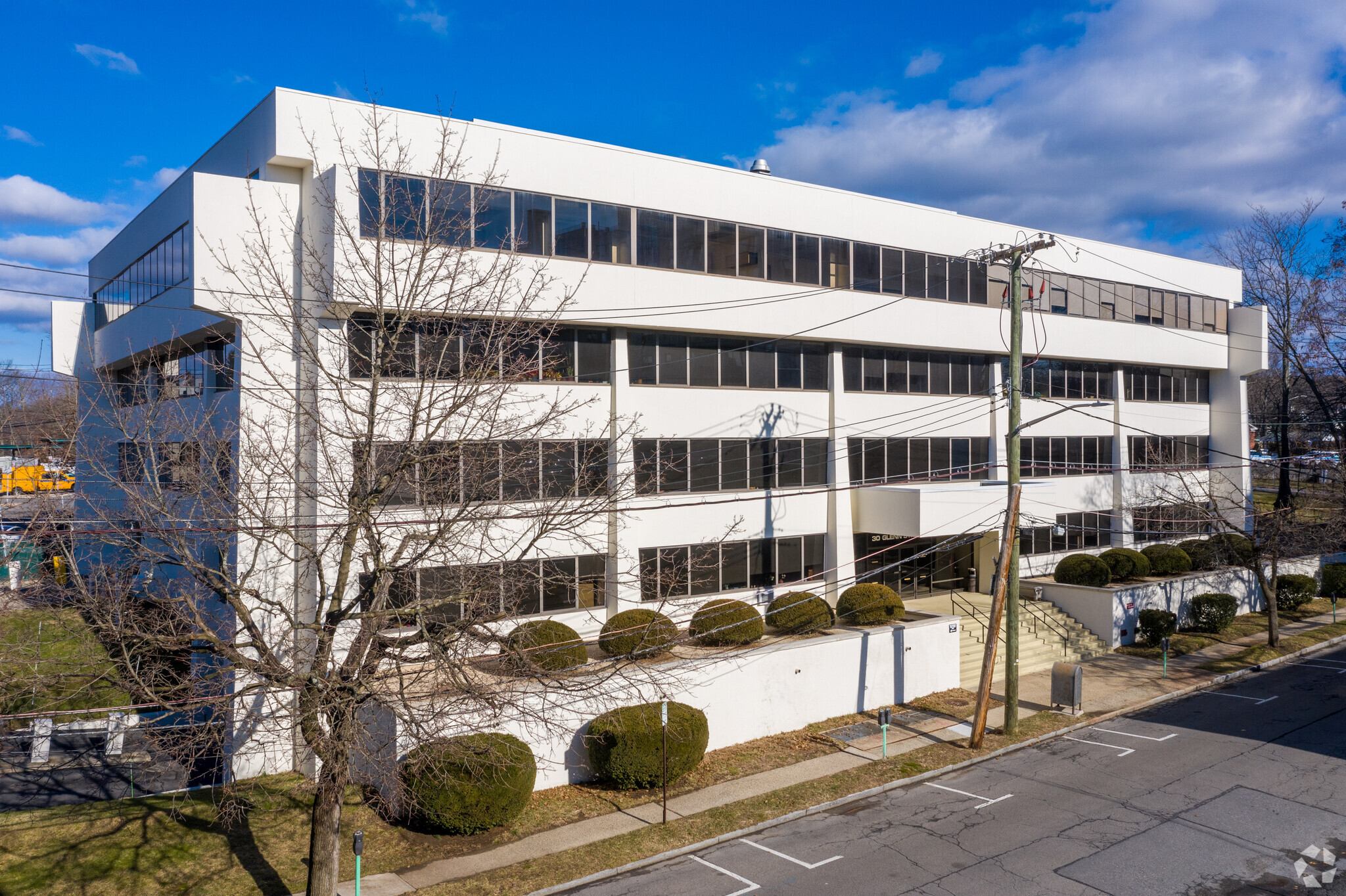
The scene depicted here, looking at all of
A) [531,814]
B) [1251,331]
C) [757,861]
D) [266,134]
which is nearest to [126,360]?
[266,134]

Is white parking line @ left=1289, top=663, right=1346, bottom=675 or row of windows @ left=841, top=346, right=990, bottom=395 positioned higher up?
row of windows @ left=841, top=346, right=990, bottom=395

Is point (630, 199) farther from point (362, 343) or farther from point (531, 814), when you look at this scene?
point (531, 814)

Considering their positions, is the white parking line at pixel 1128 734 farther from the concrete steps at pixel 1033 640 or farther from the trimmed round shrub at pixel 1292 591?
the trimmed round shrub at pixel 1292 591

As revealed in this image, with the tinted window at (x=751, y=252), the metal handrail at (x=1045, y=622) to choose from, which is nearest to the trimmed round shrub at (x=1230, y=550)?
the metal handrail at (x=1045, y=622)

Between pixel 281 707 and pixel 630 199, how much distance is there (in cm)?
1619

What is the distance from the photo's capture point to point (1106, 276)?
35031 millimetres

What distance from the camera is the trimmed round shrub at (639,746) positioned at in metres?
16.4

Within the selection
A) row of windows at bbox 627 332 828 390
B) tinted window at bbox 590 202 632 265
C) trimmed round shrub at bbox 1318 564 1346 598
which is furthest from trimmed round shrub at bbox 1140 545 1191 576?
tinted window at bbox 590 202 632 265

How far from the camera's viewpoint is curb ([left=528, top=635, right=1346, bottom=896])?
44.1 feet

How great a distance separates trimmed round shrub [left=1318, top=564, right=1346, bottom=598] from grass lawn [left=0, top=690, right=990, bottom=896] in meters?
33.3

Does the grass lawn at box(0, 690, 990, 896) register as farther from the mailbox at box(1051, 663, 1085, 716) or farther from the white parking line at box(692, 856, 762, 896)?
the mailbox at box(1051, 663, 1085, 716)

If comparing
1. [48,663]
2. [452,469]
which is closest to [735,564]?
[452,469]

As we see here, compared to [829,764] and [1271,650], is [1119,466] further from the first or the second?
[829,764]

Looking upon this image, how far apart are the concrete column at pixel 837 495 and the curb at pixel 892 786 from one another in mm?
8072
